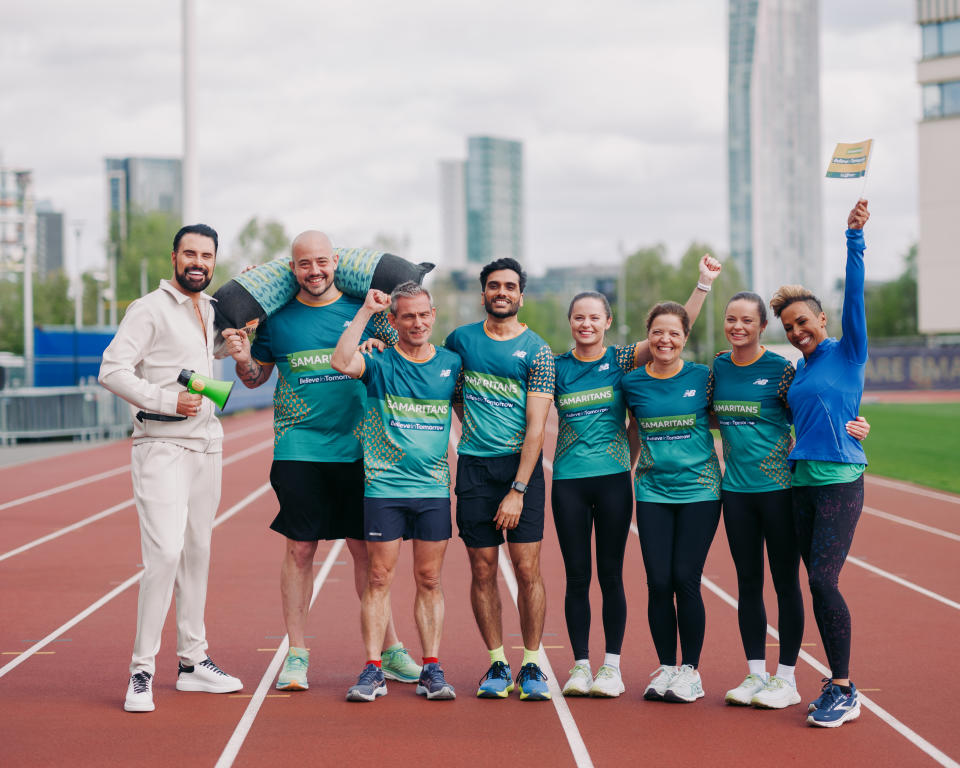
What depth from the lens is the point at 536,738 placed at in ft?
16.7

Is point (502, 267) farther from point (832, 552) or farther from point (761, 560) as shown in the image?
point (832, 552)

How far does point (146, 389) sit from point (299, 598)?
1345 millimetres

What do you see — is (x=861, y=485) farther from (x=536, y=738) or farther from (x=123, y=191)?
(x=123, y=191)

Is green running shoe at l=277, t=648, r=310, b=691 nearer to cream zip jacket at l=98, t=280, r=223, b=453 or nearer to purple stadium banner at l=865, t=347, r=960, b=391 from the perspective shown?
cream zip jacket at l=98, t=280, r=223, b=453

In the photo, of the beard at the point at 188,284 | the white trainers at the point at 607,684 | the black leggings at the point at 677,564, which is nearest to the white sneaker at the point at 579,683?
the white trainers at the point at 607,684

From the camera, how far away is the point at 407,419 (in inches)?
226

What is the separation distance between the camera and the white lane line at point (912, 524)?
11594mm

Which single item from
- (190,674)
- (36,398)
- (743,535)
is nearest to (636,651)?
(743,535)

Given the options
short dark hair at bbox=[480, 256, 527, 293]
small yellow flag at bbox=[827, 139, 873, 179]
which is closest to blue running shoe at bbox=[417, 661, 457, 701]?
short dark hair at bbox=[480, 256, 527, 293]

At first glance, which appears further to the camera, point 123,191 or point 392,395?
point 123,191

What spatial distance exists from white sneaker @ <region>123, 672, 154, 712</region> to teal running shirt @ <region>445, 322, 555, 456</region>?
186 cm

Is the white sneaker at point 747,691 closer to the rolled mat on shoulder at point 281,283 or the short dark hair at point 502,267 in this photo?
the short dark hair at point 502,267

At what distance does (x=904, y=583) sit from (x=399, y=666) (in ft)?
15.1

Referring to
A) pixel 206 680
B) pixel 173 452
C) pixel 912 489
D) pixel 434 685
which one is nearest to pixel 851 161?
pixel 434 685
